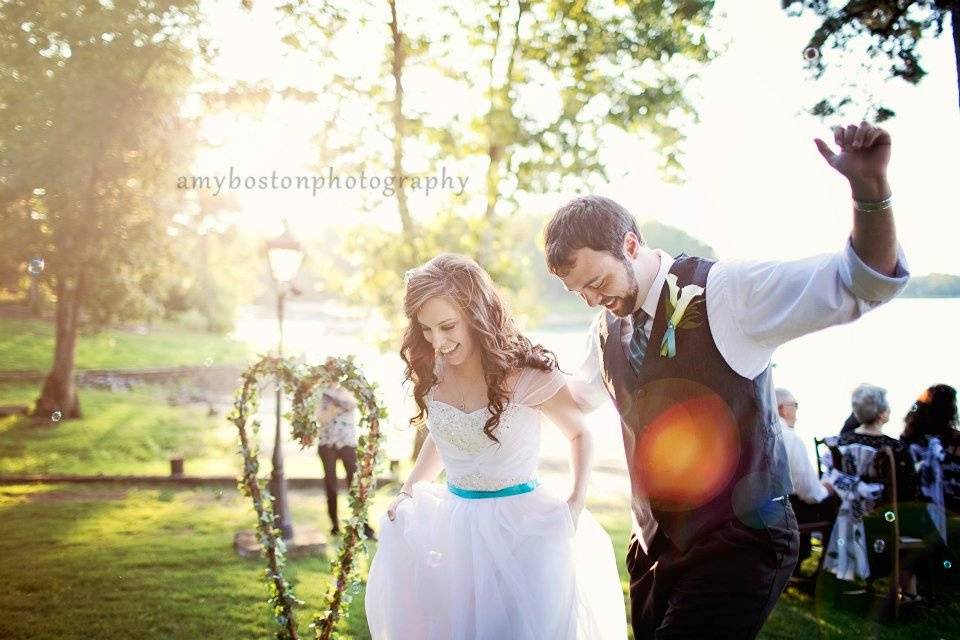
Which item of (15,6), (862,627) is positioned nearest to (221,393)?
(15,6)

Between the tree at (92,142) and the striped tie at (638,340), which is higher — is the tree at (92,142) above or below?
above

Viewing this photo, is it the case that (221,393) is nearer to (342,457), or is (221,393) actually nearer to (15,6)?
(15,6)

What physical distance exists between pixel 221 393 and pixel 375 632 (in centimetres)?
2328

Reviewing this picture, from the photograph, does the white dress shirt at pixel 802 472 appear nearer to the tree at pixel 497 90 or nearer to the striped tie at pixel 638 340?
the striped tie at pixel 638 340

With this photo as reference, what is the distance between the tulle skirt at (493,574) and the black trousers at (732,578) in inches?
26.5

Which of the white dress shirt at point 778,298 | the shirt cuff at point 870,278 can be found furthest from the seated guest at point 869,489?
the shirt cuff at point 870,278

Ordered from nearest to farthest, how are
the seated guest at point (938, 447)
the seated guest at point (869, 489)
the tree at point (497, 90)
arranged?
the seated guest at point (869, 489), the seated guest at point (938, 447), the tree at point (497, 90)

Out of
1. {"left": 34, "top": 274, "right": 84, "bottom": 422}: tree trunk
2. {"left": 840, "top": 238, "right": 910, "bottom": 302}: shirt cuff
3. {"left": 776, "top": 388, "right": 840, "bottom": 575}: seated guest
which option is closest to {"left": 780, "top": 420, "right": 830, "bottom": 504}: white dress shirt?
{"left": 776, "top": 388, "right": 840, "bottom": 575}: seated guest

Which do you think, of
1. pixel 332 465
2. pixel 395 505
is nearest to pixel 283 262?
pixel 332 465

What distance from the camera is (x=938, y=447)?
5.58 meters

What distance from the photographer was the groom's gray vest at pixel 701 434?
203 cm

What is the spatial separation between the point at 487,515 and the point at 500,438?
12.2 inches

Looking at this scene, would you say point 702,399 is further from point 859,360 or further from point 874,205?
point 859,360

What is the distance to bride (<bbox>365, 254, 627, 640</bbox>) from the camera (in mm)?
2744
